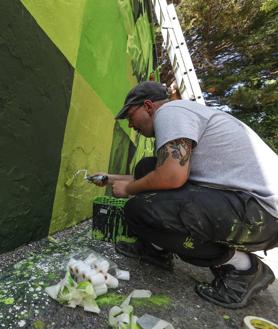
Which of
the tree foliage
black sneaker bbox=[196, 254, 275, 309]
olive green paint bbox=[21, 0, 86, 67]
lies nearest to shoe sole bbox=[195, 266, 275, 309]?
black sneaker bbox=[196, 254, 275, 309]

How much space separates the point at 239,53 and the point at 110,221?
1002 centimetres

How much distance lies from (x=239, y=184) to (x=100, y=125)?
1.77m

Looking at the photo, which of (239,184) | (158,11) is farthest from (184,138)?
(158,11)

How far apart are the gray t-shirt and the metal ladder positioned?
4848 millimetres

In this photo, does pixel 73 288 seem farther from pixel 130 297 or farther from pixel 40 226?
pixel 40 226

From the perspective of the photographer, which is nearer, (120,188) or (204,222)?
(204,222)

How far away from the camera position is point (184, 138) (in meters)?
1.79

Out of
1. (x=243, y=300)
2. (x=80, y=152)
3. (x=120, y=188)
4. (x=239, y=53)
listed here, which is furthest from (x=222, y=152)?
(x=239, y=53)

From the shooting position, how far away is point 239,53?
11.1 metres

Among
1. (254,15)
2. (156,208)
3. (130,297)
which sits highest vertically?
(254,15)

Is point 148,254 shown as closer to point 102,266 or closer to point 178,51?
point 102,266

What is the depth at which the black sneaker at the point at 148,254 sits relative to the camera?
2197mm

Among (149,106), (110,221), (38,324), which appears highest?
(149,106)

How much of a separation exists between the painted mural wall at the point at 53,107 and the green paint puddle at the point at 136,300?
0.64 meters
